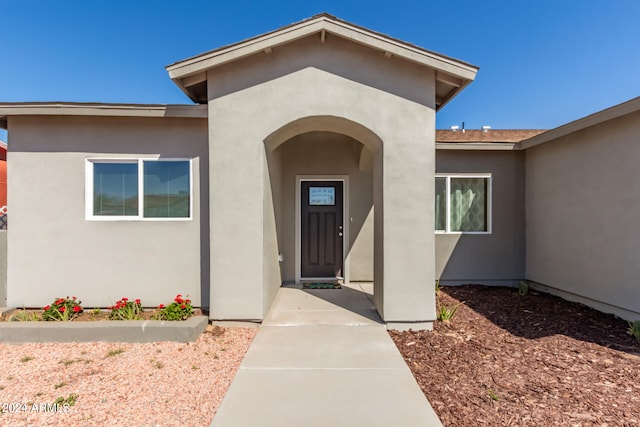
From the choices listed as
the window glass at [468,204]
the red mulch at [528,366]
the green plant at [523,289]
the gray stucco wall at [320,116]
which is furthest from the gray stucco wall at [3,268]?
the green plant at [523,289]

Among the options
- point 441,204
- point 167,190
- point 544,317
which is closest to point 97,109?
point 167,190

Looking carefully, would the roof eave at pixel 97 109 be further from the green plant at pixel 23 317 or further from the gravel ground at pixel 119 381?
the gravel ground at pixel 119 381

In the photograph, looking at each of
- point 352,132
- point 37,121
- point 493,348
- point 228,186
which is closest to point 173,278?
point 228,186

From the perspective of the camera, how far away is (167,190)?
4988 mm

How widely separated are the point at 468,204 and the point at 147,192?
6525 millimetres

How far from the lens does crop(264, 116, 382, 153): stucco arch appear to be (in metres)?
4.49

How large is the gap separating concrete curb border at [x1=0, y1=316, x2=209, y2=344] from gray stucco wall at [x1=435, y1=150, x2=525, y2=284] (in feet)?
17.9

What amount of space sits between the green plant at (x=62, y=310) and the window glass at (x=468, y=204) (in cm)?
717

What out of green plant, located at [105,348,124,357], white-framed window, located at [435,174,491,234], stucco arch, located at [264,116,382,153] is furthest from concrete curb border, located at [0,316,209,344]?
white-framed window, located at [435,174,491,234]

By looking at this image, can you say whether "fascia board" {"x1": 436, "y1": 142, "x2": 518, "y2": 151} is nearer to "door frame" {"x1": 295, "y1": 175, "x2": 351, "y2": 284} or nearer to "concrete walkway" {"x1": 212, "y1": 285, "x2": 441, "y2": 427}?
"door frame" {"x1": 295, "y1": 175, "x2": 351, "y2": 284}

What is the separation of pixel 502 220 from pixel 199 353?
6.62m

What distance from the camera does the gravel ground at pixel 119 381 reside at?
257 centimetres

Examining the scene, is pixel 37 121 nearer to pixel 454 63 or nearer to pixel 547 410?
pixel 454 63

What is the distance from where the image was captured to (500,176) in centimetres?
686
